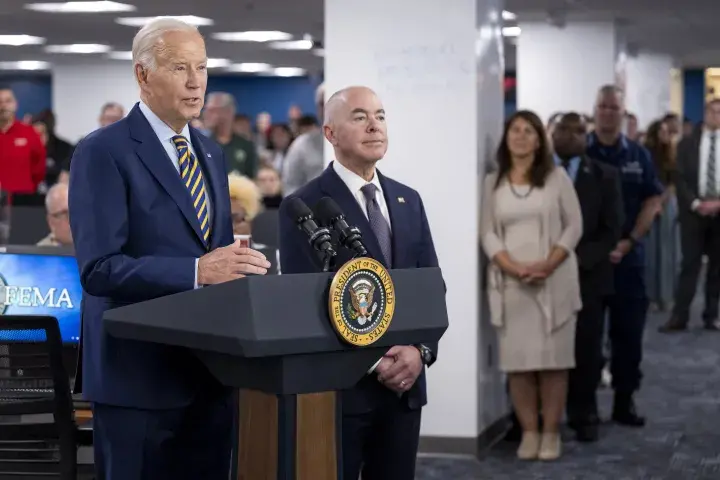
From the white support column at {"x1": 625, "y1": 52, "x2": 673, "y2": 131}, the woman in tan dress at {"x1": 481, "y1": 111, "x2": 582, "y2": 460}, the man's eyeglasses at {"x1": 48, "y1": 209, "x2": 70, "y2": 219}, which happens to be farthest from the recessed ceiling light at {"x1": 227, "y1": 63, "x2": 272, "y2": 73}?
the man's eyeglasses at {"x1": 48, "y1": 209, "x2": 70, "y2": 219}

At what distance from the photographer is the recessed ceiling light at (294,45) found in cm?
1840

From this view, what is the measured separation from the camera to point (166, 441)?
8.50ft

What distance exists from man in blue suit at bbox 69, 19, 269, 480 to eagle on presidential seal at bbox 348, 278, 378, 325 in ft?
0.70

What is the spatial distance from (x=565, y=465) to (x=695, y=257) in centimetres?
534

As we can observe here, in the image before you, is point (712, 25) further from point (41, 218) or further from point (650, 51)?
point (41, 218)

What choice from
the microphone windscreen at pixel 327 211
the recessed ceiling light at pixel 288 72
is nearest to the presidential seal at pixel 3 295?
the microphone windscreen at pixel 327 211

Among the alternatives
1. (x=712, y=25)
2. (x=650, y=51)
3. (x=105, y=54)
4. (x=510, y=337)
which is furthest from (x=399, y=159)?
(x=105, y=54)

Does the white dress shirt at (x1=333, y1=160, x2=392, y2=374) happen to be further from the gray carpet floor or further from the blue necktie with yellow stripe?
the gray carpet floor

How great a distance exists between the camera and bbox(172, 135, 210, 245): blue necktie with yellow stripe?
261 centimetres

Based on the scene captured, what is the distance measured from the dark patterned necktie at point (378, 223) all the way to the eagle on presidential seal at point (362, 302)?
1089mm

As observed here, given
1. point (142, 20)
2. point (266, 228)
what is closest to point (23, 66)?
point (142, 20)

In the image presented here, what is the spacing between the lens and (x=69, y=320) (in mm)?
4332

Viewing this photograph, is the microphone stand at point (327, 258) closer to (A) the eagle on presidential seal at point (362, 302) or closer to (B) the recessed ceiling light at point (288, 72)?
(A) the eagle on presidential seal at point (362, 302)

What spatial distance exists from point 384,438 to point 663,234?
31.6ft
